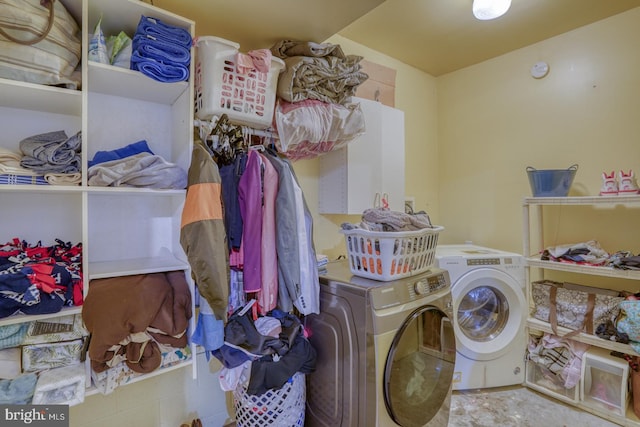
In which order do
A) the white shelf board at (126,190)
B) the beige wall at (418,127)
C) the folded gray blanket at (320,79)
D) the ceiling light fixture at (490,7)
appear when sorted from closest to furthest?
the white shelf board at (126,190)
the folded gray blanket at (320,79)
the ceiling light fixture at (490,7)
the beige wall at (418,127)

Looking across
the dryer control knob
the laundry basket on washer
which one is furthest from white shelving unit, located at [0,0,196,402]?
the dryer control knob

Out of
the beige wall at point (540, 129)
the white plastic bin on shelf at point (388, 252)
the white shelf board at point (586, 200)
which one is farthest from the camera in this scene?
the beige wall at point (540, 129)

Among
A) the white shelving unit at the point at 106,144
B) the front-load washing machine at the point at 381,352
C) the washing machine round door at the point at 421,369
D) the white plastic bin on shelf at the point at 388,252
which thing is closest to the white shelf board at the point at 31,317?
the white shelving unit at the point at 106,144

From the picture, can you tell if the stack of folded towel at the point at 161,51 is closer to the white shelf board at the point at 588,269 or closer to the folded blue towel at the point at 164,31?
the folded blue towel at the point at 164,31

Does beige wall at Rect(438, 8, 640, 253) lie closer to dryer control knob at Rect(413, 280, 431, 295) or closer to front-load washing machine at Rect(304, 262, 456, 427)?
front-load washing machine at Rect(304, 262, 456, 427)

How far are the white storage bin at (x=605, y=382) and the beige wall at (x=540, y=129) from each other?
30.6 inches

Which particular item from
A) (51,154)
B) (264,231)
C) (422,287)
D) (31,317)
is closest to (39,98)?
(51,154)

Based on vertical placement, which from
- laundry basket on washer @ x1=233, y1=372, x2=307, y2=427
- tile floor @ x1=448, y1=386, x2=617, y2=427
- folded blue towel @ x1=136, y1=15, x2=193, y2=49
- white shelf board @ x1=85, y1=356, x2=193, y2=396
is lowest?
tile floor @ x1=448, y1=386, x2=617, y2=427

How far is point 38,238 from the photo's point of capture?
1.36 metres

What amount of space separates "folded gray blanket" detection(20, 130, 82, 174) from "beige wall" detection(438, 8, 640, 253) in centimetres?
305

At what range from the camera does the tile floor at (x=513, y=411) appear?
1945 mm

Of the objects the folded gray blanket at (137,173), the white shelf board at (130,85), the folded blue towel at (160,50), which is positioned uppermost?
the folded blue towel at (160,50)

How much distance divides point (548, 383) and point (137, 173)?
2.96m

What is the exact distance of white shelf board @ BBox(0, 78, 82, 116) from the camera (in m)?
1.12
